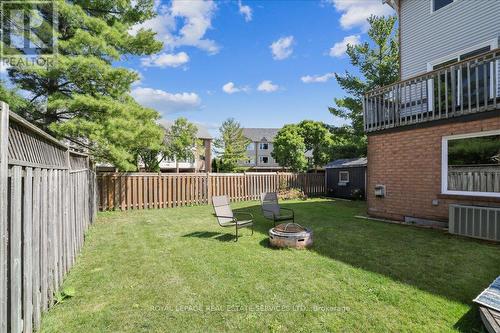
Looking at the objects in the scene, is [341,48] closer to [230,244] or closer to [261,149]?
[230,244]

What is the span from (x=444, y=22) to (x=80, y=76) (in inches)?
511

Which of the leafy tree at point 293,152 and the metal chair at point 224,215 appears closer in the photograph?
the metal chair at point 224,215

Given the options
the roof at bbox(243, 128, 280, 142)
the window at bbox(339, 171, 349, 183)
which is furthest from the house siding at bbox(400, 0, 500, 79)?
the roof at bbox(243, 128, 280, 142)

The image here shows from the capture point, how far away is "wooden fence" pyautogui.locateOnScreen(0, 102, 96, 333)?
217cm

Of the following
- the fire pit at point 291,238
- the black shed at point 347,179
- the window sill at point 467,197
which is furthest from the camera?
the black shed at point 347,179

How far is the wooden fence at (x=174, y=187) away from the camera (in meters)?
11.4

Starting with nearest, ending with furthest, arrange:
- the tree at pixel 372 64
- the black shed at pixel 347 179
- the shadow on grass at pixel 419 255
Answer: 1. the shadow on grass at pixel 419 255
2. the black shed at pixel 347 179
3. the tree at pixel 372 64

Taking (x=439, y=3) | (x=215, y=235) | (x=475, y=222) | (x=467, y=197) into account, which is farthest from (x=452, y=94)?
(x=215, y=235)

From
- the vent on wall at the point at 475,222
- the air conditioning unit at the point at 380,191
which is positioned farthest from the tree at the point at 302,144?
the vent on wall at the point at 475,222

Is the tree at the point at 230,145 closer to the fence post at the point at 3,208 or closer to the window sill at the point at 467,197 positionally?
the window sill at the point at 467,197

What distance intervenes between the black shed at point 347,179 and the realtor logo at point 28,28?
16007 mm

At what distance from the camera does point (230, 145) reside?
3603cm

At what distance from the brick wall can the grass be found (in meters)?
1.14

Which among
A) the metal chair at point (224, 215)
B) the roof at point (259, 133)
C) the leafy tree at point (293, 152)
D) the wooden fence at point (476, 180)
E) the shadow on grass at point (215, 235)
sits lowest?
the shadow on grass at point (215, 235)
